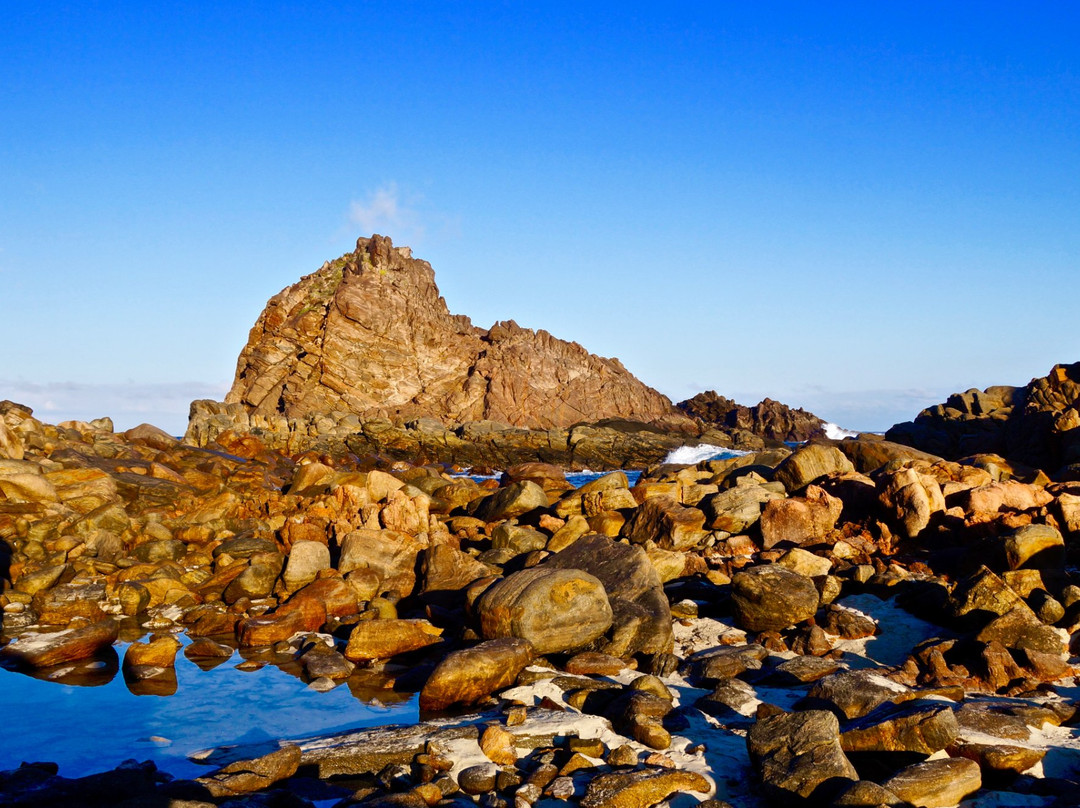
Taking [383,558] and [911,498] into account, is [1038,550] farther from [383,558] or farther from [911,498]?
[383,558]

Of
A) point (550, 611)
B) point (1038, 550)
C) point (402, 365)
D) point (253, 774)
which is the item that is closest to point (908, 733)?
point (550, 611)

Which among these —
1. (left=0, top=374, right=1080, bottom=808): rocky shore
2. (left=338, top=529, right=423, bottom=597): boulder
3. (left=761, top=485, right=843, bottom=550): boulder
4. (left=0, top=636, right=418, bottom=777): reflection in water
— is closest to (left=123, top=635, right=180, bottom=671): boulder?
(left=0, top=374, right=1080, bottom=808): rocky shore

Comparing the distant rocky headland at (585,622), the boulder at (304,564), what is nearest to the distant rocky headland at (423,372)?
the distant rocky headland at (585,622)

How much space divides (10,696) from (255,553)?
21.8ft

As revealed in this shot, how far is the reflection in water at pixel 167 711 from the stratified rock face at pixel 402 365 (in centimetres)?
6984

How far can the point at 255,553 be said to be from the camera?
17.6 meters

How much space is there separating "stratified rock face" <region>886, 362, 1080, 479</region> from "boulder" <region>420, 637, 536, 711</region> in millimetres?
25901

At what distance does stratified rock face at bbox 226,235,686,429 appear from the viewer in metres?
84.1

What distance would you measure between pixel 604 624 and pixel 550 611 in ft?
2.91

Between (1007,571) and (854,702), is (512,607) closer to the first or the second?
(854,702)

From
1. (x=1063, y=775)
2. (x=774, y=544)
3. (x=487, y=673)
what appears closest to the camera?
(x=1063, y=775)

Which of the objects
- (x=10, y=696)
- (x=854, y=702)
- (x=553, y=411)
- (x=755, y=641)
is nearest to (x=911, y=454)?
(x=755, y=641)

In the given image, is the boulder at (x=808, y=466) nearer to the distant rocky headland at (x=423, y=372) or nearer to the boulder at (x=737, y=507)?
the boulder at (x=737, y=507)

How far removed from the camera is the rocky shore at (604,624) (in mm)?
7648
